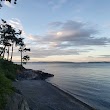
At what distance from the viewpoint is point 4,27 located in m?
68.1

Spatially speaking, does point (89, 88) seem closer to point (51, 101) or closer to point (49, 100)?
point (49, 100)

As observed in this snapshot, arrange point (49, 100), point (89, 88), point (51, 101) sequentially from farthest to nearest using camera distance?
point (89, 88), point (49, 100), point (51, 101)

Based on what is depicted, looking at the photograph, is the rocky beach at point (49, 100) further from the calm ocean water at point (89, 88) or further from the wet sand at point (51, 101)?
the calm ocean water at point (89, 88)

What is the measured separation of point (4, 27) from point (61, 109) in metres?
49.0

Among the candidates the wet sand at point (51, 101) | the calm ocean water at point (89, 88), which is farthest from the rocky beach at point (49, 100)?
the calm ocean water at point (89, 88)

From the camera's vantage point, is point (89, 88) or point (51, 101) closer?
point (51, 101)

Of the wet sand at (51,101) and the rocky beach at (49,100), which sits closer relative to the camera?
the wet sand at (51,101)

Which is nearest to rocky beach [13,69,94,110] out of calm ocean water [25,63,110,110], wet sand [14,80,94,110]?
wet sand [14,80,94,110]

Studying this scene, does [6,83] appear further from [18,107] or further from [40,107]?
[40,107]

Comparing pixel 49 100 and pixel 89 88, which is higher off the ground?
pixel 49 100

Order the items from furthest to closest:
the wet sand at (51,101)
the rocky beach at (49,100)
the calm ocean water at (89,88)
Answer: the calm ocean water at (89,88), the rocky beach at (49,100), the wet sand at (51,101)

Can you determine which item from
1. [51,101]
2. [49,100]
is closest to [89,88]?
[49,100]

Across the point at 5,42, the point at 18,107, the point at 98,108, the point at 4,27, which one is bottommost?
the point at 98,108

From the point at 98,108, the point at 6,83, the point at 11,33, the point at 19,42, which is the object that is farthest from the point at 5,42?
the point at 6,83
